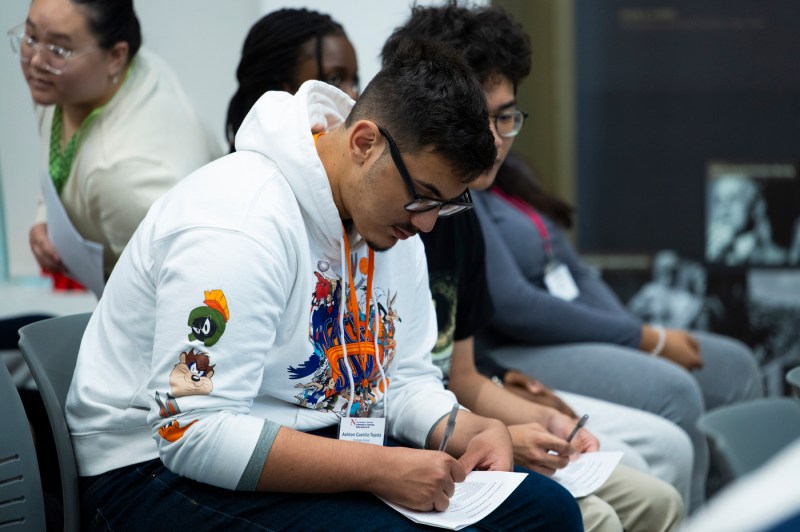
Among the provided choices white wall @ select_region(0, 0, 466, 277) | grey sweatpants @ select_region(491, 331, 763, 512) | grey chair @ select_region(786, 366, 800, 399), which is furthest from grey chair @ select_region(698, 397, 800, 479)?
white wall @ select_region(0, 0, 466, 277)

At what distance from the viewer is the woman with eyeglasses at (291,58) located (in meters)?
2.30

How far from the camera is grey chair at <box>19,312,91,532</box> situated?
1536 millimetres

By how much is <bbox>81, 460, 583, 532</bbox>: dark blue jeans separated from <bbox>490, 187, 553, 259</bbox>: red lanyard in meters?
1.38

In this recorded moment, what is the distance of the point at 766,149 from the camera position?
3795 mm

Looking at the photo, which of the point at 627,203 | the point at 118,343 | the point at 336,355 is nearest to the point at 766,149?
the point at 627,203

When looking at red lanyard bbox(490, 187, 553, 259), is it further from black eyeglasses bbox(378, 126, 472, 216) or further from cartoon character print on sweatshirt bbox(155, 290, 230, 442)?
cartoon character print on sweatshirt bbox(155, 290, 230, 442)

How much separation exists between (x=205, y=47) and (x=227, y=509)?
2226mm

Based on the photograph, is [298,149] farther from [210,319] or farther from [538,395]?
[538,395]

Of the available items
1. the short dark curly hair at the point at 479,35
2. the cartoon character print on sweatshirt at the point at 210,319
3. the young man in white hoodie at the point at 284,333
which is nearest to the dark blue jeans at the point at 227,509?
the young man in white hoodie at the point at 284,333

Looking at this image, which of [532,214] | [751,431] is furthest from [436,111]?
[532,214]

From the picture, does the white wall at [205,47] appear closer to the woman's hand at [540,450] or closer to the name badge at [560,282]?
the name badge at [560,282]

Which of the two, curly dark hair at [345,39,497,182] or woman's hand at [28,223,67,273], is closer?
curly dark hair at [345,39,497,182]

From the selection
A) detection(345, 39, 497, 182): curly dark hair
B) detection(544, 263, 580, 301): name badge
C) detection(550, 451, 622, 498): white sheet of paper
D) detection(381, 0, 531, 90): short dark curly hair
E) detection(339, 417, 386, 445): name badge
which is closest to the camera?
detection(345, 39, 497, 182): curly dark hair

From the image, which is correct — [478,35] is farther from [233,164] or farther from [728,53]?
[728,53]
